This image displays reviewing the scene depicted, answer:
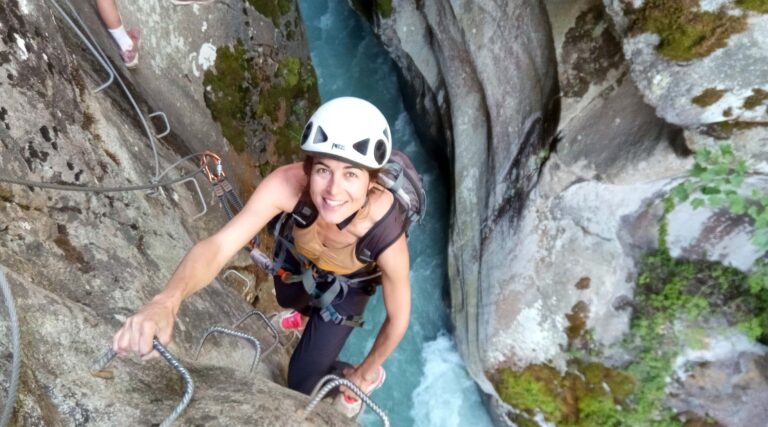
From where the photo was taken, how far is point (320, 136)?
290 centimetres

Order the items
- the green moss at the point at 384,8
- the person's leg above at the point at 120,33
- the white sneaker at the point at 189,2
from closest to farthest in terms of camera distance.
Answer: the person's leg above at the point at 120,33 → the white sneaker at the point at 189,2 → the green moss at the point at 384,8

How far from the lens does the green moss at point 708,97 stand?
3758mm

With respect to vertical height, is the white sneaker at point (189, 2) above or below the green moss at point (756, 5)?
below

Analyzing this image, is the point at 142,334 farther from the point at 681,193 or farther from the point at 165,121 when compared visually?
the point at 681,193

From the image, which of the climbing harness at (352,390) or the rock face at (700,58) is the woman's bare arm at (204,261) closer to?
the climbing harness at (352,390)

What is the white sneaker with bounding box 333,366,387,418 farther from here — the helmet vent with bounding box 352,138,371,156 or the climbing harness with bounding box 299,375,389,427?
the helmet vent with bounding box 352,138,371,156

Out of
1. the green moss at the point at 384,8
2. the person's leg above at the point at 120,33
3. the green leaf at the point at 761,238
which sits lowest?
the person's leg above at the point at 120,33

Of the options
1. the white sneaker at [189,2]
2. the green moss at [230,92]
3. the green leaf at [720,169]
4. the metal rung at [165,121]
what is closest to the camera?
the green leaf at [720,169]

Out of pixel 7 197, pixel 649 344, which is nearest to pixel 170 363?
pixel 7 197

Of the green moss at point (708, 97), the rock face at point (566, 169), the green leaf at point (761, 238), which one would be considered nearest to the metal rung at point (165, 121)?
the rock face at point (566, 169)

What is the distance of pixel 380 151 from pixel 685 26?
2.44 meters

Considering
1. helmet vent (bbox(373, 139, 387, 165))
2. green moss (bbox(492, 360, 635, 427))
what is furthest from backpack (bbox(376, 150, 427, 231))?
green moss (bbox(492, 360, 635, 427))

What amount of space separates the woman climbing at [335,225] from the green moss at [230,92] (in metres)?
2.35

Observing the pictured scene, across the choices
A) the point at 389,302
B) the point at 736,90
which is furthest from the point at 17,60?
the point at 736,90
